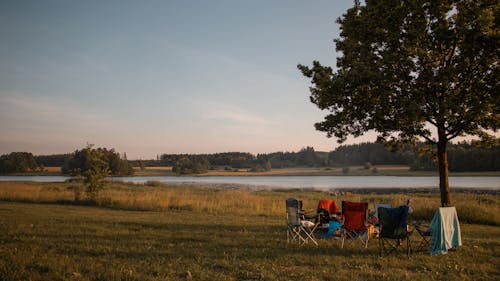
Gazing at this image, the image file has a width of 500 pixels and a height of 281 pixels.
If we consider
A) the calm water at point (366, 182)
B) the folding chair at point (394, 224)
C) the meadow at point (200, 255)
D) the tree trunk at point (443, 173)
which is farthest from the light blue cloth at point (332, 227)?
the calm water at point (366, 182)

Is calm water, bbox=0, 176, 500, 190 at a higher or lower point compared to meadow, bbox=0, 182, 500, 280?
lower

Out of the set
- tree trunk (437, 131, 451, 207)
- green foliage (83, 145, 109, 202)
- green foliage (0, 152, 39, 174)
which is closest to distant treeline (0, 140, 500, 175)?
green foliage (0, 152, 39, 174)

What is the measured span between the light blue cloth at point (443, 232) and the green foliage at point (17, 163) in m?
98.3

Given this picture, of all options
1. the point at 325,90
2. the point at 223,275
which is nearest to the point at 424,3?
the point at 325,90

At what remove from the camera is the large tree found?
1064 centimetres

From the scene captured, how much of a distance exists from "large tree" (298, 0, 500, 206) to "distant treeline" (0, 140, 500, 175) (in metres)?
58.2

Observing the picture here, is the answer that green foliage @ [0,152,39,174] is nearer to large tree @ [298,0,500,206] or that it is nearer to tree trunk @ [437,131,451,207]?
large tree @ [298,0,500,206]

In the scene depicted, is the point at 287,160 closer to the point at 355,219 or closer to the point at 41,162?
the point at 41,162

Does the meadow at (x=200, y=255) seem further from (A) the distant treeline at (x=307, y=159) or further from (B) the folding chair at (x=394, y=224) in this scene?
(A) the distant treeline at (x=307, y=159)

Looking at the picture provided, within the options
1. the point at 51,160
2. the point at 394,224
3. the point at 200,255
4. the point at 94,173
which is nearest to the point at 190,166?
the point at 51,160

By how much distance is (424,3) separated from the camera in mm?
11172

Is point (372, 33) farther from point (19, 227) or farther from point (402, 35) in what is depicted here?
point (19, 227)

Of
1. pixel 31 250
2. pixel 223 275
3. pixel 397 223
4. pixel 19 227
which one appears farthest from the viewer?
pixel 19 227

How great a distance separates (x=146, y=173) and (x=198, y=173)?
47.4 ft
